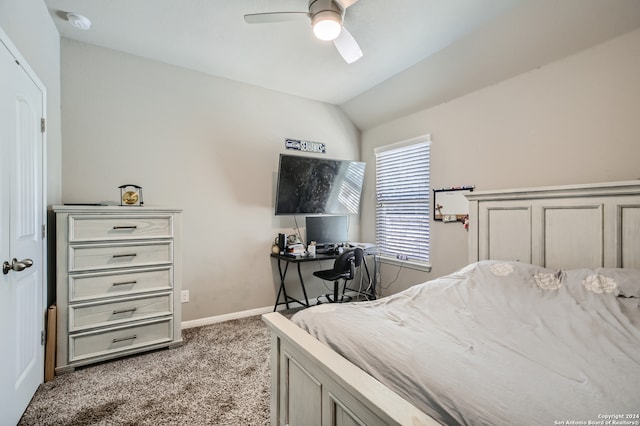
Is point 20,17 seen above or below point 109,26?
below

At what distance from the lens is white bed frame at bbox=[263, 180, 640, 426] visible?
898 mm

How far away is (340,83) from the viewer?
338 centimetres

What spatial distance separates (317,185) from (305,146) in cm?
55

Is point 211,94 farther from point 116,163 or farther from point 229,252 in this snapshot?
point 229,252

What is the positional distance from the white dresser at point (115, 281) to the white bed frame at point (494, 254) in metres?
1.47

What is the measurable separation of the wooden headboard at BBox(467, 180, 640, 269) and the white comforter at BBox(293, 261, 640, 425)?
304 millimetres

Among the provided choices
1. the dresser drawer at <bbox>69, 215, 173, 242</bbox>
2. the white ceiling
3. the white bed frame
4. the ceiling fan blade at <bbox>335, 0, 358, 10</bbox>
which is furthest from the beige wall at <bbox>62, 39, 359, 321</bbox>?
the white bed frame

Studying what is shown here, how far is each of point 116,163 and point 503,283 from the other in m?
3.20

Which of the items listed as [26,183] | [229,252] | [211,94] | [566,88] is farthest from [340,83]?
[26,183]

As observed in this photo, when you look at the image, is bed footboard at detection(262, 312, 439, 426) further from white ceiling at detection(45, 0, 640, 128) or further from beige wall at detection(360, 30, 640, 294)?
beige wall at detection(360, 30, 640, 294)

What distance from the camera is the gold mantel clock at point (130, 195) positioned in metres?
2.51

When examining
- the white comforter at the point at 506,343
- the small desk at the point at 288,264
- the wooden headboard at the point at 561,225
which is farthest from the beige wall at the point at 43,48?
the wooden headboard at the point at 561,225

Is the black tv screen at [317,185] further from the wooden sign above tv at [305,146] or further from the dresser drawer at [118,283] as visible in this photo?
the dresser drawer at [118,283]

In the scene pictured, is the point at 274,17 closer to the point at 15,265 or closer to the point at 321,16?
the point at 321,16
